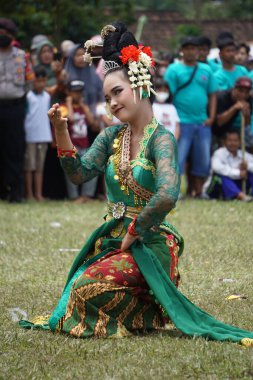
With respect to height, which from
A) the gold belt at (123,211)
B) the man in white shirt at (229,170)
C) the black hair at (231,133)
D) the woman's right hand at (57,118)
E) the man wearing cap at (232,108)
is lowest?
the man in white shirt at (229,170)

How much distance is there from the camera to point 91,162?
6.34 m

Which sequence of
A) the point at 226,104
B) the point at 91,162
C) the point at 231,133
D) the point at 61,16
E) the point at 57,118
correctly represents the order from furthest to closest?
the point at 61,16 → the point at 226,104 → the point at 231,133 → the point at 91,162 → the point at 57,118

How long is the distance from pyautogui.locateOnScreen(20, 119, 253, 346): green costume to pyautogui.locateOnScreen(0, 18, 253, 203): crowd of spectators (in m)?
7.61

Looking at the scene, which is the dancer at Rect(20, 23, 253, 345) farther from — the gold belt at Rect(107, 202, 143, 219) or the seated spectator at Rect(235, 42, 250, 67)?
the seated spectator at Rect(235, 42, 250, 67)

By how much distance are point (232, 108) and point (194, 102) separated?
0.58 m

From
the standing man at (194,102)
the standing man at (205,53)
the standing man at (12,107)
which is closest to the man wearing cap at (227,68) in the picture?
the standing man at (205,53)

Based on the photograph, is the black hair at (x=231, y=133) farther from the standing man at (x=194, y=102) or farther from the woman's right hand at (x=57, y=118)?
the woman's right hand at (x=57, y=118)

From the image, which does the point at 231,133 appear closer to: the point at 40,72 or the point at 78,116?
the point at 78,116

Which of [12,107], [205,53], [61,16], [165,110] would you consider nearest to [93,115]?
[165,110]

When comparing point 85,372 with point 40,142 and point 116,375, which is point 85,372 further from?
point 40,142

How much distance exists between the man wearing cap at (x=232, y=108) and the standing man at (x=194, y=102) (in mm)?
201

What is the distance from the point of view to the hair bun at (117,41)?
6.20 m

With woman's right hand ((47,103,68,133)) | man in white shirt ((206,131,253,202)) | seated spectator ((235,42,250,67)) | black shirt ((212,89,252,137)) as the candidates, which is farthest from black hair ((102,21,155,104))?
seated spectator ((235,42,250,67))

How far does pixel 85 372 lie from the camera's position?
17.1ft
